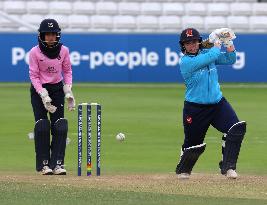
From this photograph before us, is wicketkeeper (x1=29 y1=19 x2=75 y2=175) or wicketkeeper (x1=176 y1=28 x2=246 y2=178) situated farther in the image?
wicketkeeper (x1=29 y1=19 x2=75 y2=175)

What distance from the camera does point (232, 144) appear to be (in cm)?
1216

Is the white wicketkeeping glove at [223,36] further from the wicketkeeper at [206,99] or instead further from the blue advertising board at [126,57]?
the blue advertising board at [126,57]

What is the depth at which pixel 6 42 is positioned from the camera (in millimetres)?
29422

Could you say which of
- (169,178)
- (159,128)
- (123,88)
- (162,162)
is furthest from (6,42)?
(169,178)

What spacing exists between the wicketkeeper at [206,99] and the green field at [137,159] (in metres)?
0.28

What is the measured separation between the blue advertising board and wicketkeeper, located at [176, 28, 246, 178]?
56.9 feet

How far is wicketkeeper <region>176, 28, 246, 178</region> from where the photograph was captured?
12.1 metres

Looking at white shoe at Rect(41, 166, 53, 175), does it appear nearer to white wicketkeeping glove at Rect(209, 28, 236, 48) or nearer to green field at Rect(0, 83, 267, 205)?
green field at Rect(0, 83, 267, 205)

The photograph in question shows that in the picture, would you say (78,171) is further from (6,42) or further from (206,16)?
(206,16)

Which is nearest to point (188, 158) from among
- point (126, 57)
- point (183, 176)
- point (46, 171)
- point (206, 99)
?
point (183, 176)

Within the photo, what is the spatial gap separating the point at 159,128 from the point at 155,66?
11.6 meters

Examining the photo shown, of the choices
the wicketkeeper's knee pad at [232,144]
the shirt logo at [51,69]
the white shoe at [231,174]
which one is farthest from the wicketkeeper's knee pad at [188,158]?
the shirt logo at [51,69]

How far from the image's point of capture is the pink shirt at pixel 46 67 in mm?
12750

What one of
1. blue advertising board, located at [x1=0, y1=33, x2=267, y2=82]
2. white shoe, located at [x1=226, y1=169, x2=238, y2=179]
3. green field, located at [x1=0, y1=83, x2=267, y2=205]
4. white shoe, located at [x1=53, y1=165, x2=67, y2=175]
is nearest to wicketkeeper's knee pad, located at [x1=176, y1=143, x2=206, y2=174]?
green field, located at [x1=0, y1=83, x2=267, y2=205]
